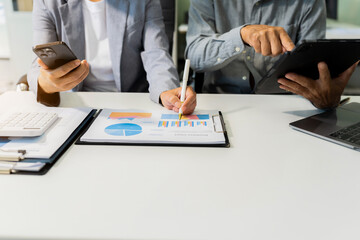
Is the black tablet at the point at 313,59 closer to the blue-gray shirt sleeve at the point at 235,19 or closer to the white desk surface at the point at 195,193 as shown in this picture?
the white desk surface at the point at 195,193

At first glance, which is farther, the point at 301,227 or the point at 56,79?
the point at 56,79

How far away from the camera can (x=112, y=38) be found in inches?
43.0

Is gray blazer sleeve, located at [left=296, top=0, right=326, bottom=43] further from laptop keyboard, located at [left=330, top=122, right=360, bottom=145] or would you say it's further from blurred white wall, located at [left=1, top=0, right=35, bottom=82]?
blurred white wall, located at [left=1, top=0, right=35, bottom=82]

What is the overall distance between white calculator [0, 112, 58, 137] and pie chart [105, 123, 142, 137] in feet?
0.42

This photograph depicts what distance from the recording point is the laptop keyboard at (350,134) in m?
0.64

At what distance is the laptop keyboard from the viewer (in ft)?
2.11

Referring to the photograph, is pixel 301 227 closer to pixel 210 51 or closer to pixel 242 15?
pixel 210 51

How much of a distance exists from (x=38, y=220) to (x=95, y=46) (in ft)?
2.75

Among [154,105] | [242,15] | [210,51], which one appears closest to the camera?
[154,105]

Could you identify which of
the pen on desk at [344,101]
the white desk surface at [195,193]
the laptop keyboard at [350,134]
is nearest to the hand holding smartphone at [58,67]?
the white desk surface at [195,193]

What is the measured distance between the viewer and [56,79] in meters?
0.76

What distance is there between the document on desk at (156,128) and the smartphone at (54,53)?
0.15 meters

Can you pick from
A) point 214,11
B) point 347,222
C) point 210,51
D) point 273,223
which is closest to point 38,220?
point 273,223

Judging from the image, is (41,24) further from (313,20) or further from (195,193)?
(313,20)
